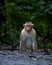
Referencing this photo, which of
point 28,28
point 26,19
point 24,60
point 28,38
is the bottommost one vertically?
point 24,60

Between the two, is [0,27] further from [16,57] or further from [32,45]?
[16,57]

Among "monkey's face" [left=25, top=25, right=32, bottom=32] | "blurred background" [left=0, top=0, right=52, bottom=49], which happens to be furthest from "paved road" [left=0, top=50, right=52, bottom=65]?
"blurred background" [left=0, top=0, right=52, bottom=49]

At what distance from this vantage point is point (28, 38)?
42.3ft

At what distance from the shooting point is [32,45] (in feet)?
42.9

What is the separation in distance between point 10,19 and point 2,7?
1113mm

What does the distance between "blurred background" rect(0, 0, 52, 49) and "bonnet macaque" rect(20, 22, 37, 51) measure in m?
0.64

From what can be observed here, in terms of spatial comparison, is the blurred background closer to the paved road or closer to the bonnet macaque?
the bonnet macaque

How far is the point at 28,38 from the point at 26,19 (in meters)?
2.18

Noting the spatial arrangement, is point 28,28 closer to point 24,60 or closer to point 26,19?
point 26,19

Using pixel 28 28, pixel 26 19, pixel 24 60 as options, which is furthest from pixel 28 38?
pixel 24 60

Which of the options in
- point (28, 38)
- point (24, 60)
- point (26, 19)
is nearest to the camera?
point (24, 60)

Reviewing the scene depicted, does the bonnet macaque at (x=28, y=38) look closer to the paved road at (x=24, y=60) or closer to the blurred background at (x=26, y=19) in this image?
the blurred background at (x=26, y=19)

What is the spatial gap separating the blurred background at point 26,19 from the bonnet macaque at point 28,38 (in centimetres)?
64

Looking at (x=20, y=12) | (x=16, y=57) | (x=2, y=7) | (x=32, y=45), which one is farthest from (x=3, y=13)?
(x=16, y=57)
